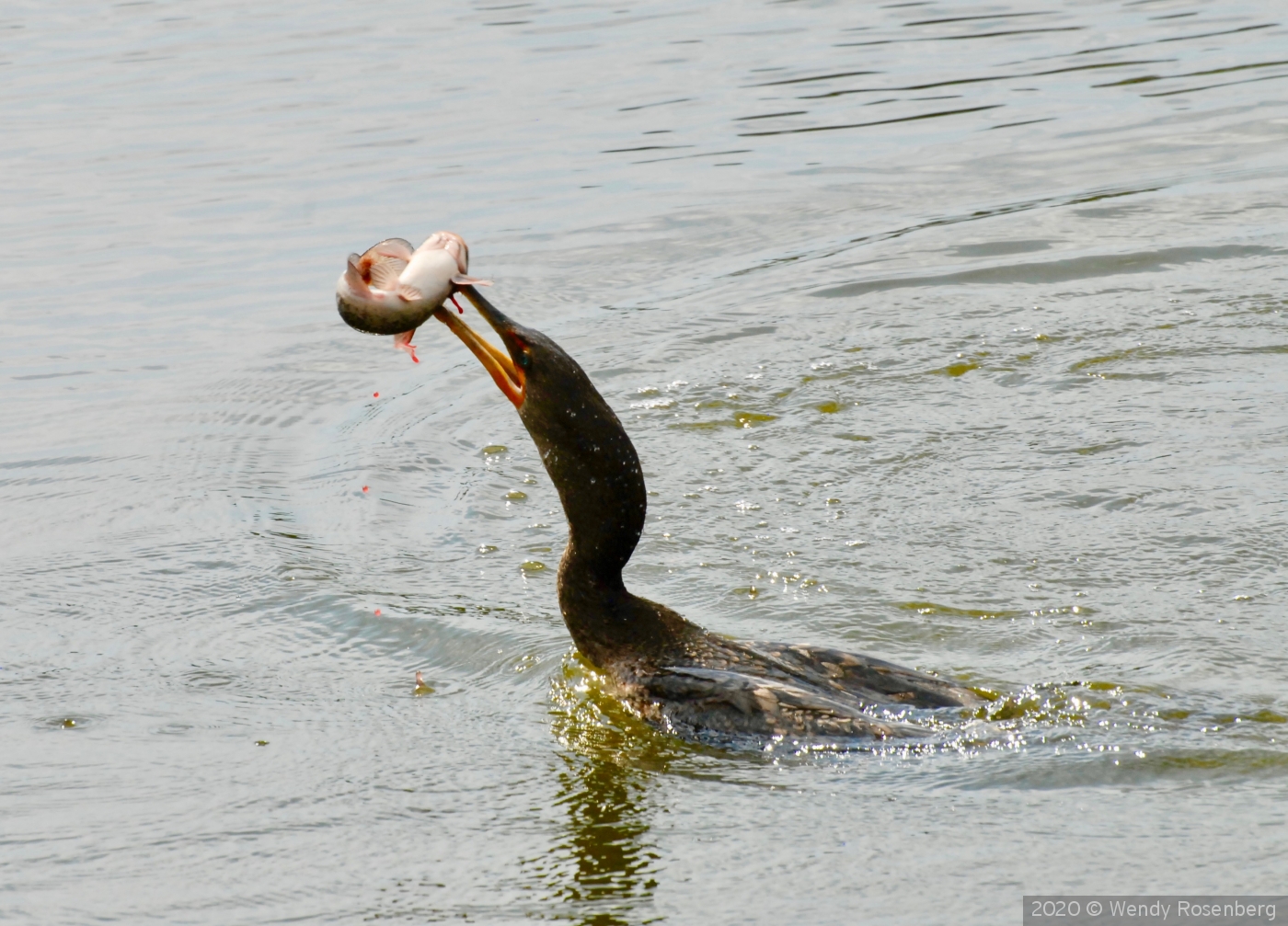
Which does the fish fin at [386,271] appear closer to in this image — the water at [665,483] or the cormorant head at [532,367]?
the cormorant head at [532,367]

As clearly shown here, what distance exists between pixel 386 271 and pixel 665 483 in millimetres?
2644

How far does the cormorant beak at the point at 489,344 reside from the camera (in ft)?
16.9

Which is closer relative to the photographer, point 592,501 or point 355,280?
point 355,280

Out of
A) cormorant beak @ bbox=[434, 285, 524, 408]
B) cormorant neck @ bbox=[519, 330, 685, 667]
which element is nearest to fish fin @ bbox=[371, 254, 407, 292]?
cormorant beak @ bbox=[434, 285, 524, 408]

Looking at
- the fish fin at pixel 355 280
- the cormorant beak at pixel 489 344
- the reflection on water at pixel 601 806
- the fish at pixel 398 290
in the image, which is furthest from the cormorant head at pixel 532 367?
the reflection on water at pixel 601 806

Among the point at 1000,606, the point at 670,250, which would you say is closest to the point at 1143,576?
the point at 1000,606

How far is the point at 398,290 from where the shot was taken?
502cm

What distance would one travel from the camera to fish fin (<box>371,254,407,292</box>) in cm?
507

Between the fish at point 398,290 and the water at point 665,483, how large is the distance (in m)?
1.40

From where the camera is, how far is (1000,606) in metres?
6.20

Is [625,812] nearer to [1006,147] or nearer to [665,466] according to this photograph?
[665,466]

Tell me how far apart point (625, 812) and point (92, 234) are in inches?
330

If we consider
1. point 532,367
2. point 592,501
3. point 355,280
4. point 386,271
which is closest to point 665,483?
point 592,501

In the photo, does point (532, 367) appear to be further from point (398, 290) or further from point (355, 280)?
point (355, 280)
